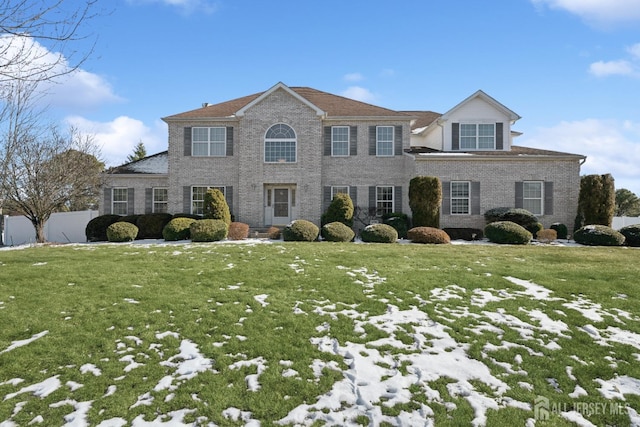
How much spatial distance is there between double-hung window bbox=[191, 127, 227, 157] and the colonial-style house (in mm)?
57

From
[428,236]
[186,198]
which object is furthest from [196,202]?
→ [428,236]

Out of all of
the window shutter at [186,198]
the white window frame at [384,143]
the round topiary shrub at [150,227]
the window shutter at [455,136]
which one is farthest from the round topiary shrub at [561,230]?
the round topiary shrub at [150,227]

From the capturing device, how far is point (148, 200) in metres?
23.1

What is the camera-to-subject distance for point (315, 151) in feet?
70.9

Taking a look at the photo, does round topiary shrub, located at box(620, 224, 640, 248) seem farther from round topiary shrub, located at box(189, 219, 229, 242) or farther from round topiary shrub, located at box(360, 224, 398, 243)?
round topiary shrub, located at box(189, 219, 229, 242)

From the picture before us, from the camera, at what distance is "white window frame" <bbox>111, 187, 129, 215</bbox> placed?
76.3ft

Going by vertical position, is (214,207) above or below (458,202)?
below

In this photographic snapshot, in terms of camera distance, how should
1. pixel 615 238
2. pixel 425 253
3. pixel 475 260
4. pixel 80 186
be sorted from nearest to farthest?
1. pixel 475 260
2. pixel 425 253
3. pixel 615 238
4. pixel 80 186

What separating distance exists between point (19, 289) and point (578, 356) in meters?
10.7

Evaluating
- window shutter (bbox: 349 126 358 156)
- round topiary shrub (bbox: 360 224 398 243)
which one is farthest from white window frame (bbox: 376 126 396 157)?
round topiary shrub (bbox: 360 224 398 243)

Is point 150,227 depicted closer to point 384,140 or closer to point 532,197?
point 384,140

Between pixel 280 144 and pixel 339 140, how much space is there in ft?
11.0

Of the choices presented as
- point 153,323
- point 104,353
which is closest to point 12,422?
point 104,353

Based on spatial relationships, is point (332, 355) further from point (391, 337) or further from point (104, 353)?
point (104, 353)
